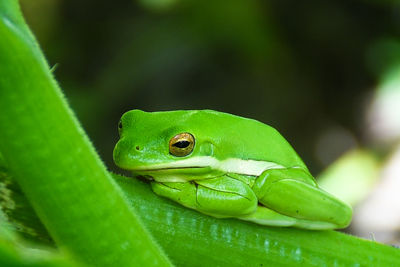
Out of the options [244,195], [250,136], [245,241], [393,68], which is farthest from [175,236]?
[393,68]

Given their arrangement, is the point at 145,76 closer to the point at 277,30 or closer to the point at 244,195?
the point at 277,30

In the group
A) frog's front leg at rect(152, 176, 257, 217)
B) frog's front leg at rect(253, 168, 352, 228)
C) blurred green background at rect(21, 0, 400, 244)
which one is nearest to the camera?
frog's front leg at rect(152, 176, 257, 217)

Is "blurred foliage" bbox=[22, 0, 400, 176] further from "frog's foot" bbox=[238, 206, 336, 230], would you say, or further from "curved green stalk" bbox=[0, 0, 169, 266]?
"curved green stalk" bbox=[0, 0, 169, 266]

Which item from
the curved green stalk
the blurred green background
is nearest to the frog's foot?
the curved green stalk

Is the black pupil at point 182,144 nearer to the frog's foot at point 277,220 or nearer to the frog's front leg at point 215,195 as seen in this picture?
the frog's front leg at point 215,195

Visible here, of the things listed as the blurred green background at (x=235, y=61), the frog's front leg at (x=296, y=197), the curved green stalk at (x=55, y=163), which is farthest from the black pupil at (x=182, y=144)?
the blurred green background at (x=235, y=61)

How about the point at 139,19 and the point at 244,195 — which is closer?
the point at 244,195
